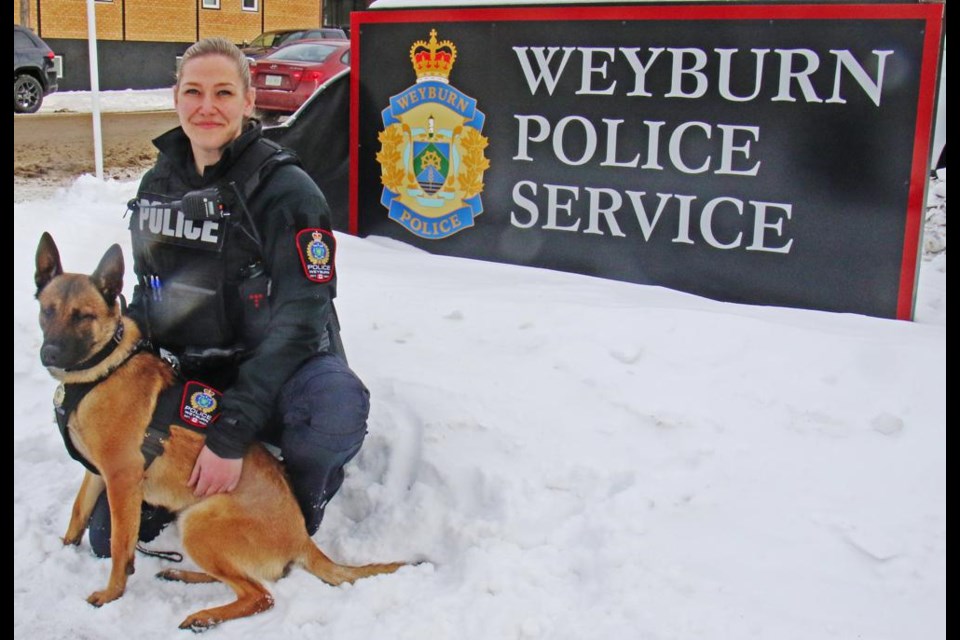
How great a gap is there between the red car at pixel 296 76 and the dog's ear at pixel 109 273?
7238 mm

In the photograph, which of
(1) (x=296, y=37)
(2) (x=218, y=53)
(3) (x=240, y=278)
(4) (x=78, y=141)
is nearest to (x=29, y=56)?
(2) (x=218, y=53)

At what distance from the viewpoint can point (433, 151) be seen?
5.48 metres

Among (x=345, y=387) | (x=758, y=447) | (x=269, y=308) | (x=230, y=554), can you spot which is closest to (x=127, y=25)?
(x=269, y=308)

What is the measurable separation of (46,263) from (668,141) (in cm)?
326

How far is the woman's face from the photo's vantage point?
2.68m

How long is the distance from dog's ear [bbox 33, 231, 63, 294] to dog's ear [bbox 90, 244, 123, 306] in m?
0.11

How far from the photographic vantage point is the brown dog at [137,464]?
249 cm

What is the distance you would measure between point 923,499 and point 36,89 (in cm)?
588

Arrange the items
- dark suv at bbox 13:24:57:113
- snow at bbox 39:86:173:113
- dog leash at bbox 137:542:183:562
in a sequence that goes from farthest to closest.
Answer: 1. snow at bbox 39:86:173:113
2. dark suv at bbox 13:24:57:113
3. dog leash at bbox 137:542:183:562

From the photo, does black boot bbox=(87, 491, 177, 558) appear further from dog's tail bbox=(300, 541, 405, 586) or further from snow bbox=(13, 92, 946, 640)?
dog's tail bbox=(300, 541, 405, 586)

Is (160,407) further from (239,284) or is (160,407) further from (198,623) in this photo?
(198,623)

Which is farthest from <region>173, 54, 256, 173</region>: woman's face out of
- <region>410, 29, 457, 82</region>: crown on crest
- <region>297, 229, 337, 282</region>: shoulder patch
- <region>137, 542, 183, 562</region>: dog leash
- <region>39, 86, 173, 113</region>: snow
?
<region>410, 29, 457, 82</region>: crown on crest

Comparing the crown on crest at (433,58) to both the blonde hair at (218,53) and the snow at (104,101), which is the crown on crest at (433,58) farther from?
the blonde hair at (218,53)

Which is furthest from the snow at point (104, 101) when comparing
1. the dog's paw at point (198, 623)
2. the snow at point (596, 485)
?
the dog's paw at point (198, 623)
